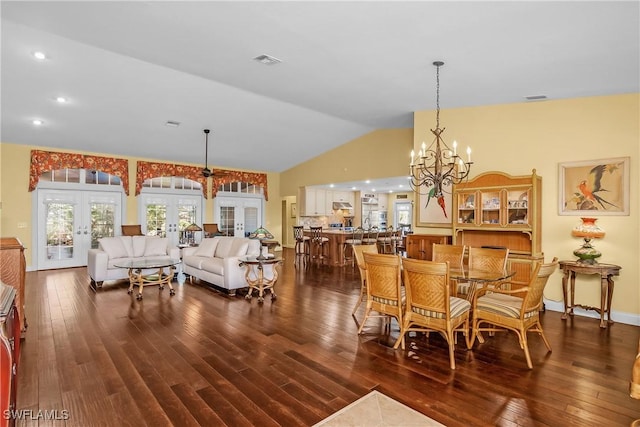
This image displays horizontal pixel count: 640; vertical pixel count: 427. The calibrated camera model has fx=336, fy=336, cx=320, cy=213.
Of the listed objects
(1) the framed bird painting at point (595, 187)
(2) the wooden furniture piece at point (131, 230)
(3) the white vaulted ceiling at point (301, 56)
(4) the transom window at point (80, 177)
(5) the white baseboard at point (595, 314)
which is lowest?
(5) the white baseboard at point (595, 314)

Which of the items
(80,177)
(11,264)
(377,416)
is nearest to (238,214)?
(80,177)

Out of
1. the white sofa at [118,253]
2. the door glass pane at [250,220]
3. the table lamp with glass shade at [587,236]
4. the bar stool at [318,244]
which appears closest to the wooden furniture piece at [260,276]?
the white sofa at [118,253]

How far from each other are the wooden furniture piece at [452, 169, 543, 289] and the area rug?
9.82 feet

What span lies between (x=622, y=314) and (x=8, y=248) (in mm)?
7131

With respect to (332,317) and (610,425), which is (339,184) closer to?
(332,317)

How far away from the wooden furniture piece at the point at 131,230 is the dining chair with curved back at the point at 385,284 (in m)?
7.42

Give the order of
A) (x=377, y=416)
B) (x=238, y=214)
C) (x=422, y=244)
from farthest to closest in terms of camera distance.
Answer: (x=238, y=214)
(x=422, y=244)
(x=377, y=416)

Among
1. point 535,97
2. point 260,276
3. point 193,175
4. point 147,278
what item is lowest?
point 147,278

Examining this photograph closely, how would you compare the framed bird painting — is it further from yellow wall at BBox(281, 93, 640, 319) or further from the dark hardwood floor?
the dark hardwood floor

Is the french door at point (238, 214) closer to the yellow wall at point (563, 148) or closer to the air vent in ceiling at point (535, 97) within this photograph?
the yellow wall at point (563, 148)

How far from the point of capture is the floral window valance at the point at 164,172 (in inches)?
370

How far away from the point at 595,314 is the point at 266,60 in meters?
5.41

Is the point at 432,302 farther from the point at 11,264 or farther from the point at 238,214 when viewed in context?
the point at 238,214

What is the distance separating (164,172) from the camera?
9.83 metres
